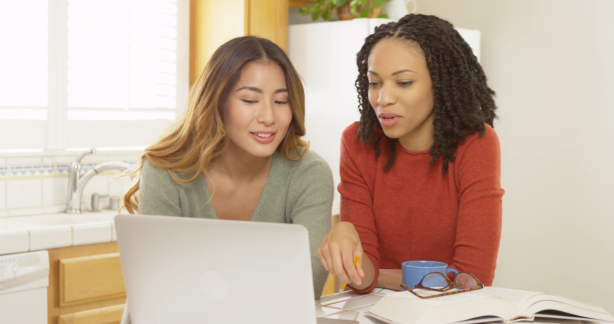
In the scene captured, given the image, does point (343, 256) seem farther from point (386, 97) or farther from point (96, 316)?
point (96, 316)

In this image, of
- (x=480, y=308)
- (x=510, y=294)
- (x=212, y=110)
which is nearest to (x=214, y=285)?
(x=480, y=308)

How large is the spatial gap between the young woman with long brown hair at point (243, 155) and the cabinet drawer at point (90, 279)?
1.84 ft

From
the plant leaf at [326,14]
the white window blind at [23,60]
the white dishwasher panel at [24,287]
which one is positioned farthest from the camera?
the plant leaf at [326,14]

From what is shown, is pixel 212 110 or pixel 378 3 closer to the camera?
pixel 212 110

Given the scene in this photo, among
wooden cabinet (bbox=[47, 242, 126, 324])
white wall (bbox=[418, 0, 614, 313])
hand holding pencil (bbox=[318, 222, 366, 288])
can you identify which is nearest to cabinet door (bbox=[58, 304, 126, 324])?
wooden cabinet (bbox=[47, 242, 126, 324])

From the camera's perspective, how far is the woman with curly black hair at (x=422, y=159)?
1.41 meters

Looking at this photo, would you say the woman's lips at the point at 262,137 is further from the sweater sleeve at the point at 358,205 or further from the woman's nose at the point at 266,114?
the sweater sleeve at the point at 358,205

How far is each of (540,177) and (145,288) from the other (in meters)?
2.29

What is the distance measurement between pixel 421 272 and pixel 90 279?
1.32 metres

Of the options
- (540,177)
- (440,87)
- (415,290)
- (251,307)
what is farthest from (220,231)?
(540,177)

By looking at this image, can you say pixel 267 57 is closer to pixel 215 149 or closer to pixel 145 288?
pixel 215 149

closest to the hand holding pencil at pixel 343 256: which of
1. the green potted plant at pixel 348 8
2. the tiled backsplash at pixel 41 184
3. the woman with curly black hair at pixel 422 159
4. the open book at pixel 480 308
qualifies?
the open book at pixel 480 308

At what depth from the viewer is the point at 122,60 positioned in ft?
8.89

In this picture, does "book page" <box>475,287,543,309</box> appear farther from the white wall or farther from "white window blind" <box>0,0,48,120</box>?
"white window blind" <box>0,0,48,120</box>
